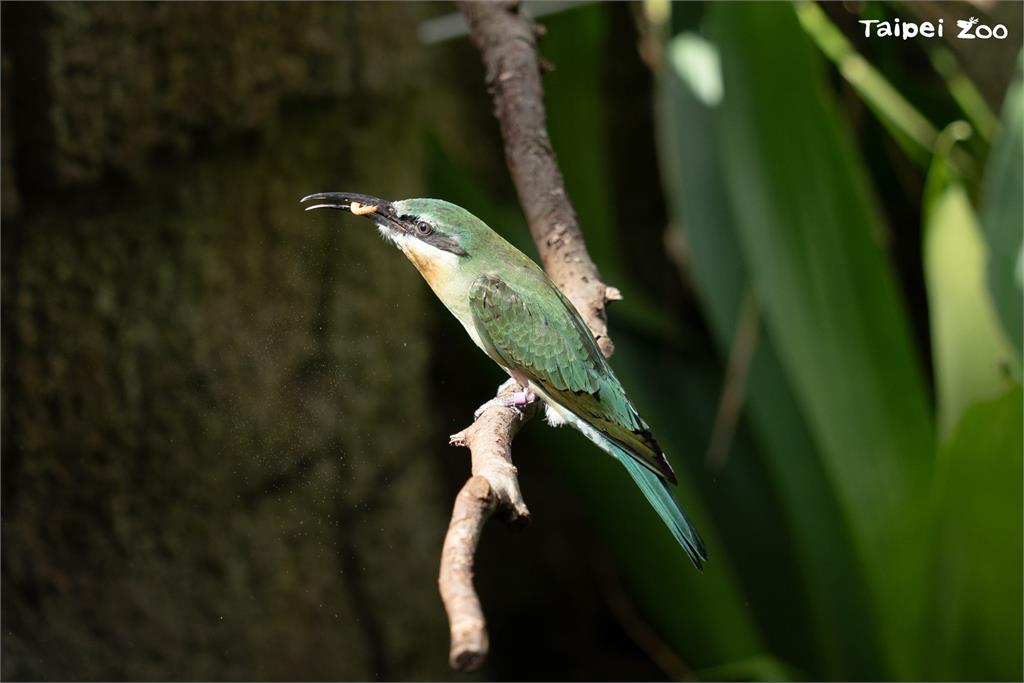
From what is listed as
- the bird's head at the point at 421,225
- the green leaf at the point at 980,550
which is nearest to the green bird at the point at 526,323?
the bird's head at the point at 421,225

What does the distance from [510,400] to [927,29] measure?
3.26 feet

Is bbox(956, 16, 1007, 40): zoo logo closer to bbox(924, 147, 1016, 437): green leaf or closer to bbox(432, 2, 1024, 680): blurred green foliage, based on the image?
bbox(432, 2, 1024, 680): blurred green foliage

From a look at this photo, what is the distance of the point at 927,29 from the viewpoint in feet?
5.01

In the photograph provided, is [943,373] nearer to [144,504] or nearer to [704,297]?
[704,297]

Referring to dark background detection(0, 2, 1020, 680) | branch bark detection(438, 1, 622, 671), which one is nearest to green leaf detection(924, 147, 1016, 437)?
dark background detection(0, 2, 1020, 680)

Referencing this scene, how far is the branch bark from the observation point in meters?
0.65

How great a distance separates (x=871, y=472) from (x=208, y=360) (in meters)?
0.91

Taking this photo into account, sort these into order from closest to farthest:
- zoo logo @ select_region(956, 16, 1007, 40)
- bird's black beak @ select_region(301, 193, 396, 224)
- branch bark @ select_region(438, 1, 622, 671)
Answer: branch bark @ select_region(438, 1, 622, 671) < bird's black beak @ select_region(301, 193, 396, 224) < zoo logo @ select_region(956, 16, 1007, 40)

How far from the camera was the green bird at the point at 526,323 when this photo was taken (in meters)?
0.84

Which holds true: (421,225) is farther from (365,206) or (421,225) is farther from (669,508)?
(669,508)

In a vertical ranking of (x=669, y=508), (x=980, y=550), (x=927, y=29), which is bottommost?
(x=980, y=550)

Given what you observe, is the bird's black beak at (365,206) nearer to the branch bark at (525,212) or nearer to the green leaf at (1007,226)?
the branch bark at (525,212)

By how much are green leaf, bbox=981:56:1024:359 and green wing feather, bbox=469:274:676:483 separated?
0.81 meters

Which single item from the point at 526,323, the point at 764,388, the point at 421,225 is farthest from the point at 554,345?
the point at 764,388
